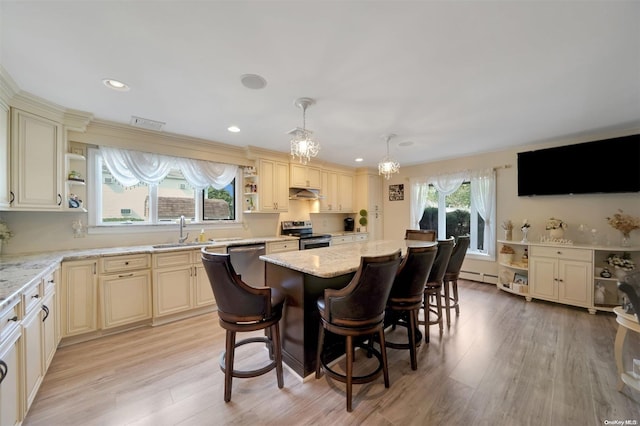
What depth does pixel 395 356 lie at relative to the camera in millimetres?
2404

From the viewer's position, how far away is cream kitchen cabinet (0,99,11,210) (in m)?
2.14

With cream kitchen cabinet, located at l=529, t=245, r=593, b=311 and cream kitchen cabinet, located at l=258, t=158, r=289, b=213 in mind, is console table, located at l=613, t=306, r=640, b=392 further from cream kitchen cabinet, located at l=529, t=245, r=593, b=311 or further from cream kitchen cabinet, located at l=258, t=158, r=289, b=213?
cream kitchen cabinet, located at l=258, t=158, r=289, b=213

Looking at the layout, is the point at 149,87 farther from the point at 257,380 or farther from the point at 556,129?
the point at 556,129

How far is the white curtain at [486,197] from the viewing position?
182 inches

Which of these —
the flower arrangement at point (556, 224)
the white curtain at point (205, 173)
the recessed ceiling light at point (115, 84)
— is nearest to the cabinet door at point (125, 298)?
the white curtain at point (205, 173)

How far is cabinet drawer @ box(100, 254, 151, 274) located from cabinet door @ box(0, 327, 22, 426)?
4.50ft

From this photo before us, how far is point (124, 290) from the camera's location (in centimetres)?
285

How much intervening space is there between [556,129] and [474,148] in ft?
3.63

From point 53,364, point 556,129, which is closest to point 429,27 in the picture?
point 556,129

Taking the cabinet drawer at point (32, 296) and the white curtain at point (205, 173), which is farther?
the white curtain at point (205, 173)

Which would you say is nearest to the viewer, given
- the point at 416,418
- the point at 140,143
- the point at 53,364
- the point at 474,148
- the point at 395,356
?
the point at 416,418

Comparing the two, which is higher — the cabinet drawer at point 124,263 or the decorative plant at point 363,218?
the decorative plant at point 363,218

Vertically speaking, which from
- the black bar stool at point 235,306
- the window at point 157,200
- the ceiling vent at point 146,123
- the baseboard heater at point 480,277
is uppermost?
the ceiling vent at point 146,123

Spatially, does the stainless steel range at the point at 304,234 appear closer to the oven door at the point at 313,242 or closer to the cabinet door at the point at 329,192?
the oven door at the point at 313,242
